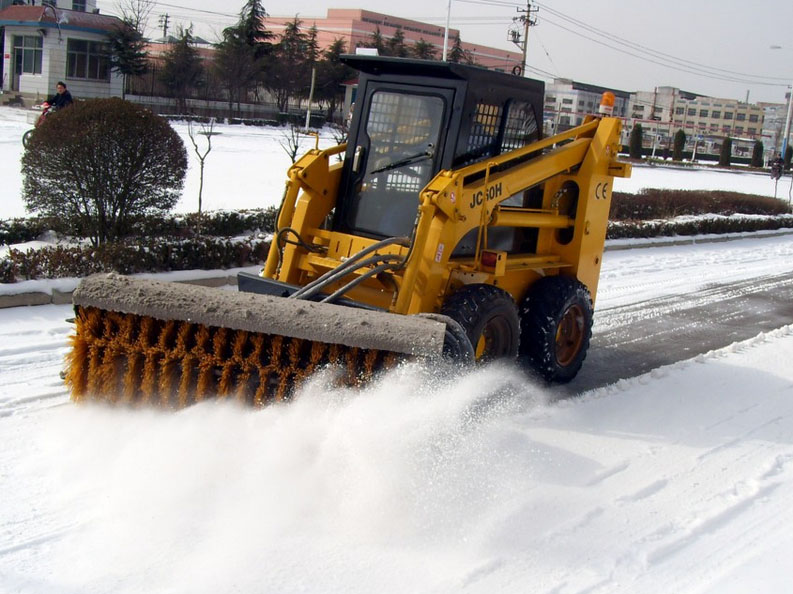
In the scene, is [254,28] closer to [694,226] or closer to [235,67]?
[235,67]

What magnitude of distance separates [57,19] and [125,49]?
3.21m

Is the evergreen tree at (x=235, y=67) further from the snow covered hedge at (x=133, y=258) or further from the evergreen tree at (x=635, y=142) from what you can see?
the snow covered hedge at (x=133, y=258)

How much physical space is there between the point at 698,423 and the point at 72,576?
4.22 meters

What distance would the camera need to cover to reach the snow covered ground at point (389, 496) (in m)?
3.79

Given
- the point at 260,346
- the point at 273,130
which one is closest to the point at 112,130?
the point at 260,346

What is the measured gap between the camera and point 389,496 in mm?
4320

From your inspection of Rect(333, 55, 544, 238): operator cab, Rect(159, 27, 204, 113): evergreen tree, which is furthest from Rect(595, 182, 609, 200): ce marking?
Rect(159, 27, 204, 113): evergreen tree

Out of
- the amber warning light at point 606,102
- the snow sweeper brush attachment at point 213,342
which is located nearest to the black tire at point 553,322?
the amber warning light at point 606,102

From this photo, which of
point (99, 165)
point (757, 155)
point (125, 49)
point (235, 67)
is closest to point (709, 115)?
point (757, 155)

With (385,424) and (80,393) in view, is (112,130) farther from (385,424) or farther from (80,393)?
(385,424)

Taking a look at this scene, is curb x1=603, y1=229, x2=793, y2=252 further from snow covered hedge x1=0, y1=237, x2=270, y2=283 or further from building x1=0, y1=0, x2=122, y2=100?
building x1=0, y1=0, x2=122, y2=100

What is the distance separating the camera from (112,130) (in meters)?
9.21

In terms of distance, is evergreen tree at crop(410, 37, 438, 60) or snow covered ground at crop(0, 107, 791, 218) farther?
evergreen tree at crop(410, 37, 438, 60)

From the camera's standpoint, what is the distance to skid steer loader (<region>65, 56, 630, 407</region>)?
15.5 ft
